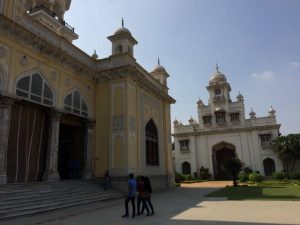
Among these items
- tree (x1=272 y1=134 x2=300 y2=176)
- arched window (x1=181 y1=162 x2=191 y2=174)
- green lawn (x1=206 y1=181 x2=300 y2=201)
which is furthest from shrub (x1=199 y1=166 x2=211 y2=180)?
green lawn (x1=206 y1=181 x2=300 y2=201)

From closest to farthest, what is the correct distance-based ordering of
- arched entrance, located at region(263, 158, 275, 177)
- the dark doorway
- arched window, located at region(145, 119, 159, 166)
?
the dark doorway < arched window, located at region(145, 119, 159, 166) < arched entrance, located at region(263, 158, 275, 177)

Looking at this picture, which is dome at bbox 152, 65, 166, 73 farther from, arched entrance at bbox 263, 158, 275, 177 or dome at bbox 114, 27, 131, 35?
arched entrance at bbox 263, 158, 275, 177

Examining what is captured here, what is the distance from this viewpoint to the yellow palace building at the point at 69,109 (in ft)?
41.5

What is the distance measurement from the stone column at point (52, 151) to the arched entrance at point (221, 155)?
32.0 meters

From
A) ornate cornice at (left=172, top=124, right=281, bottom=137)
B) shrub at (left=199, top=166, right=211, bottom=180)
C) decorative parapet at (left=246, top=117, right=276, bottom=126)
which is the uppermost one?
decorative parapet at (left=246, top=117, right=276, bottom=126)

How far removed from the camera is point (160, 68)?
2534 cm

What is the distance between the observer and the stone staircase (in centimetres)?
948

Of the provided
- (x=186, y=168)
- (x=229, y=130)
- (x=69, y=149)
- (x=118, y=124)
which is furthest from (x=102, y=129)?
(x=186, y=168)

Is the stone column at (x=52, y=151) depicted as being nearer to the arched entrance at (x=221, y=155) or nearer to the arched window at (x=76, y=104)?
the arched window at (x=76, y=104)

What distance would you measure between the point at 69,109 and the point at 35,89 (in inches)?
101

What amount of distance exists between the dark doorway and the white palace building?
26.9 metres

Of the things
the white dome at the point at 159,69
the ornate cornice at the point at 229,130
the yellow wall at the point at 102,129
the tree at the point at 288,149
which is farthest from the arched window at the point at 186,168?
the yellow wall at the point at 102,129

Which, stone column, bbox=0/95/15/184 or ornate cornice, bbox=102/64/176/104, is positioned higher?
ornate cornice, bbox=102/64/176/104

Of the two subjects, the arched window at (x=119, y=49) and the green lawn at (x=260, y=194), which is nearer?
the green lawn at (x=260, y=194)
